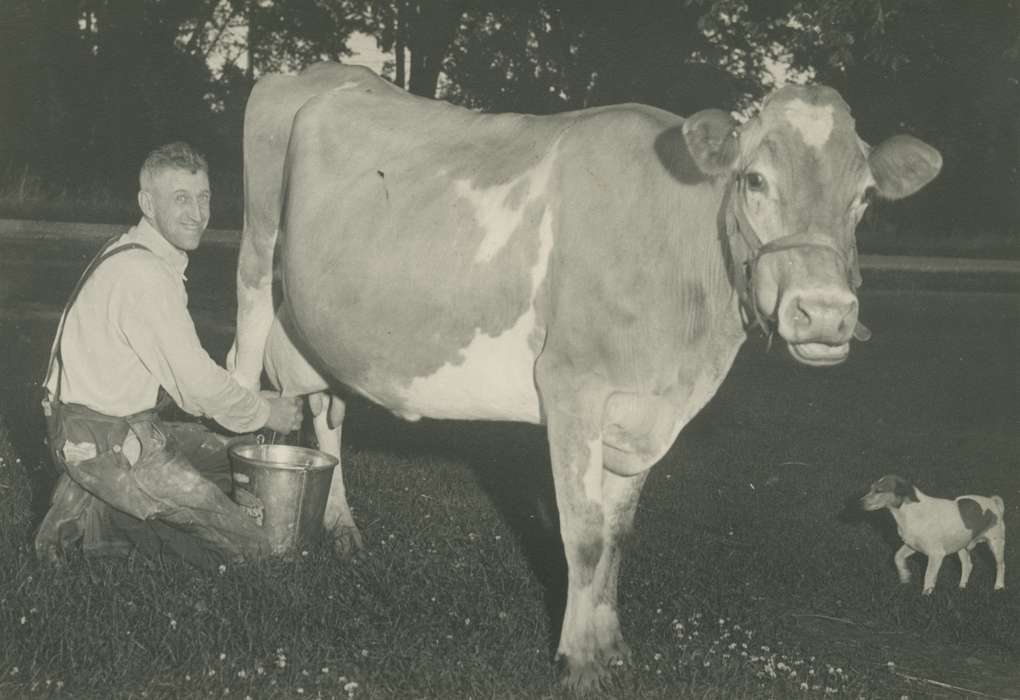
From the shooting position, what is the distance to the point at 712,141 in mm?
4359

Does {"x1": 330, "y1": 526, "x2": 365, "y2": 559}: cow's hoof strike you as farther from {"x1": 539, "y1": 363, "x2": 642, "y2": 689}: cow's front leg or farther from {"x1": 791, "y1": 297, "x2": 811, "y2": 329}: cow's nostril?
{"x1": 791, "y1": 297, "x2": 811, "y2": 329}: cow's nostril

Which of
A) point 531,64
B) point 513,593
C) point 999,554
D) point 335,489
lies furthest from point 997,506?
point 531,64

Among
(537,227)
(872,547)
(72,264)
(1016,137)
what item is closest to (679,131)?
(537,227)

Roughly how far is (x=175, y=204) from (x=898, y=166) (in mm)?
2810

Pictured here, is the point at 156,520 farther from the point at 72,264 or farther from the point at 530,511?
the point at 72,264

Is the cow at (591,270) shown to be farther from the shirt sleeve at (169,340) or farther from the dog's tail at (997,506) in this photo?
the dog's tail at (997,506)

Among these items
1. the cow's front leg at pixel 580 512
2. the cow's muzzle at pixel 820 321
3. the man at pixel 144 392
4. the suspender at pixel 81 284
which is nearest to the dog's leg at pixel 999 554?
the cow's front leg at pixel 580 512

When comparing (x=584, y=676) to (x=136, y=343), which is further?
(x=136, y=343)

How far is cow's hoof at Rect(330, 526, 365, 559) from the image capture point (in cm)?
579

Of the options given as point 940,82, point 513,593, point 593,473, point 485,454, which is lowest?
point 485,454

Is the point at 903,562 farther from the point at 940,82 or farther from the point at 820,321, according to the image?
the point at 940,82

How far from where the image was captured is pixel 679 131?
15.8ft

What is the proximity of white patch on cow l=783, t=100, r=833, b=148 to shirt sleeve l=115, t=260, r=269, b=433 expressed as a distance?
2.36 m

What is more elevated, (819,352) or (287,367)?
(819,352)
